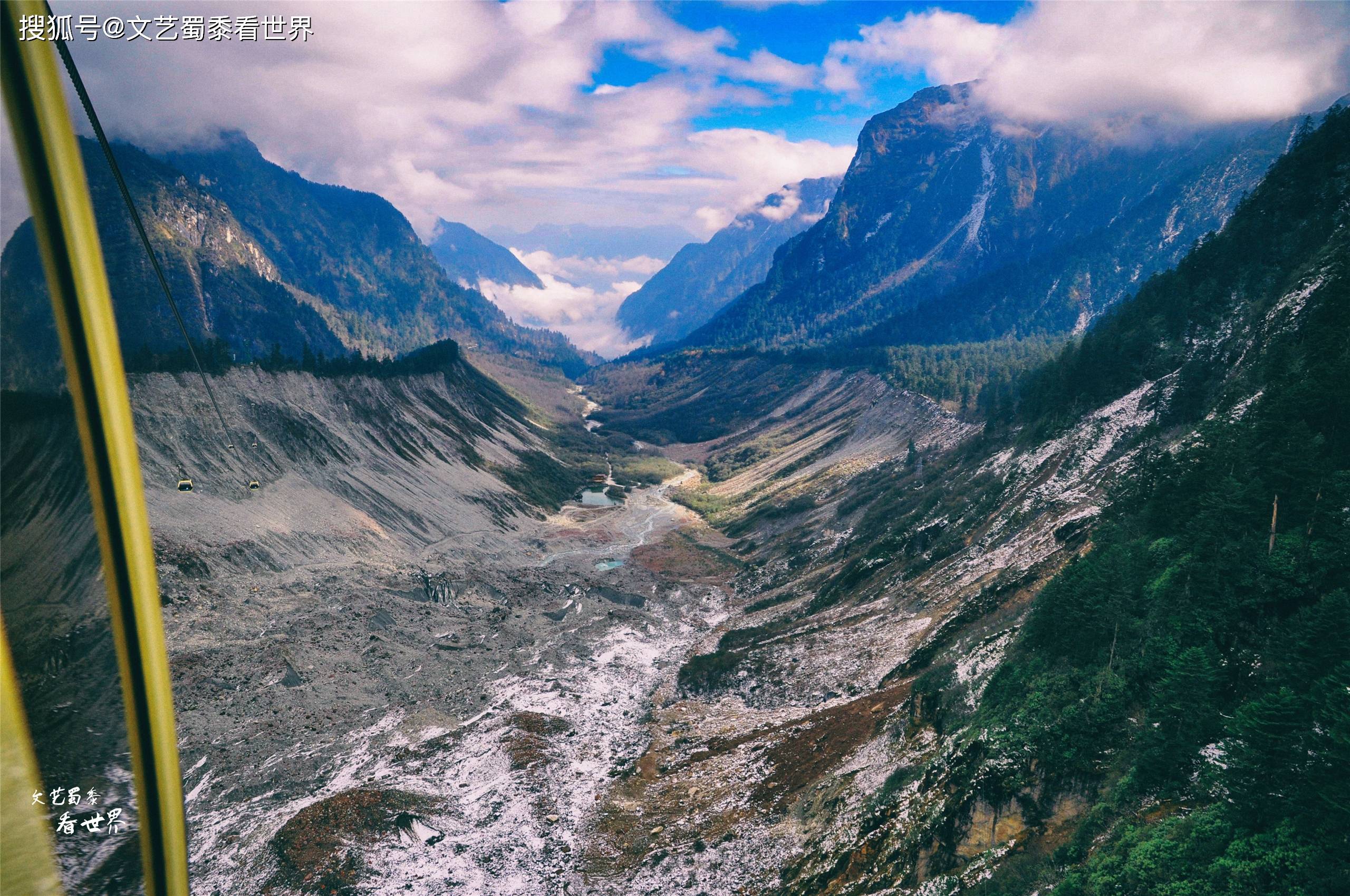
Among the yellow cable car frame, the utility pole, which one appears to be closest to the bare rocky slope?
Answer: the yellow cable car frame

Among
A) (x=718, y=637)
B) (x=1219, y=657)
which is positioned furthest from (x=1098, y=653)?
(x=718, y=637)

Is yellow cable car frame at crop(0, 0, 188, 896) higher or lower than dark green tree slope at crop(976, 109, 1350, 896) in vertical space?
higher

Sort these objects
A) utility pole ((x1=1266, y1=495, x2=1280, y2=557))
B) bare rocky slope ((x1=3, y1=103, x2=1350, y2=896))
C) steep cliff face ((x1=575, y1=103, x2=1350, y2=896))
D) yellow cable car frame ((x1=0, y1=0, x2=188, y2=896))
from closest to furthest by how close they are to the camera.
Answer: yellow cable car frame ((x1=0, y1=0, x2=188, y2=896)) → steep cliff face ((x1=575, y1=103, x2=1350, y2=896)) → bare rocky slope ((x1=3, y1=103, x2=1350, y2=896)) → utility pole ((x1=1266, y1=495, x2=1280, y2=557))

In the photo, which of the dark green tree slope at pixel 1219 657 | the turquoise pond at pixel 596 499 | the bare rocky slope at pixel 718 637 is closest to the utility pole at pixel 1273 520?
the dark green tree slope at pixel 1219 657

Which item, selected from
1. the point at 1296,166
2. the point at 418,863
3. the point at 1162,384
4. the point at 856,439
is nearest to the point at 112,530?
the point at 418,863

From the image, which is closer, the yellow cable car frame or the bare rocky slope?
the yellow cable car frame

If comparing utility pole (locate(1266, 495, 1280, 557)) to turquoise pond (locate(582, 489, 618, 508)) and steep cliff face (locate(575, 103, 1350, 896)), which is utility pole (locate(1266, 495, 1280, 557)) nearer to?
steep cliff face (locate(575, 103, 1350, 896))

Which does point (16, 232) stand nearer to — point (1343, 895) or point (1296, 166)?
point (1343, 895)

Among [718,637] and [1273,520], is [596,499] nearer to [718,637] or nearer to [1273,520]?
[718,637]

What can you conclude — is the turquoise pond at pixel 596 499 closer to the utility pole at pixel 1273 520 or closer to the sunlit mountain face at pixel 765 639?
the sunlit mountain face at pixel 765 639
